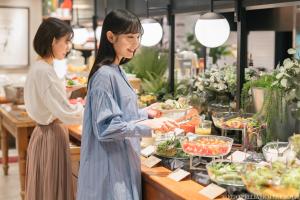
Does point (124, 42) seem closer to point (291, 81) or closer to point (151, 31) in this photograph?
point (291, 81)

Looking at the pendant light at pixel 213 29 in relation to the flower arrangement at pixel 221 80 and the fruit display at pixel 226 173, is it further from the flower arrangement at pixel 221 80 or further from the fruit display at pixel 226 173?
the fruit display at pixel 226 173

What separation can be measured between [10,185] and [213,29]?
368cm

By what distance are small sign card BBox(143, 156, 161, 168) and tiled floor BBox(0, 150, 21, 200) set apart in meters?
2.90

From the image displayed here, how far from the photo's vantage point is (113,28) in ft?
8.18

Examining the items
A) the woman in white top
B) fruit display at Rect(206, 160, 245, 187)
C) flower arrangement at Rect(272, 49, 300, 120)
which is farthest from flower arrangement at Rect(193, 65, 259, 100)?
fruit display at Rect(206, 160, 245, 187)

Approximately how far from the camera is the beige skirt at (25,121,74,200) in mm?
3725

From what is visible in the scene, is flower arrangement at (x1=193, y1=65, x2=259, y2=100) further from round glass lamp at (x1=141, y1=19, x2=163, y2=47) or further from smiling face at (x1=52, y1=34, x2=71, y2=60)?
smiling face at (x1=52, y1=34, x2=71, y2=60)

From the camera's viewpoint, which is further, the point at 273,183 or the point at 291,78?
the point at 291,78

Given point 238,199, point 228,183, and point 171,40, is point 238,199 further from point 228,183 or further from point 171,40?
point 171,40

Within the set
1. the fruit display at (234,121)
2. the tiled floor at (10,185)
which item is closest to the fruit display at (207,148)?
the fruit display at (234,121)

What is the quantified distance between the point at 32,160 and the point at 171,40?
6.63ft

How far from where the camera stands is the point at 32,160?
3783 millimetres

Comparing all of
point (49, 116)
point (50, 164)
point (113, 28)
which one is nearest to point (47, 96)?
point (49, 116)

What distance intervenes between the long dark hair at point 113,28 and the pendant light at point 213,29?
995mm
